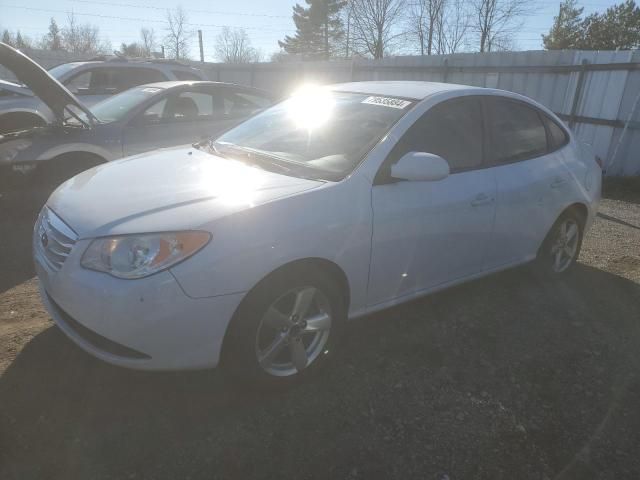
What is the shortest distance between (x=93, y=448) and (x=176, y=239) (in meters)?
1.01

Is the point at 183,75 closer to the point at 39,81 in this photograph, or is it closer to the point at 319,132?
the point at 39,81

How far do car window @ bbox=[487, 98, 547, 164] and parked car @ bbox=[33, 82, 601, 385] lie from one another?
0.6 inches

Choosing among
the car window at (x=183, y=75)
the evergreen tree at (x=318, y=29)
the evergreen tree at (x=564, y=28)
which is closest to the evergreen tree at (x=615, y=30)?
the evergreen tree at (x=564, y=28)

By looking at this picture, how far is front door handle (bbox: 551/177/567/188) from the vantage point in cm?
374

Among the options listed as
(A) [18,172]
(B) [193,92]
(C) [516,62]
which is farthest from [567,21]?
(A) [18,172]

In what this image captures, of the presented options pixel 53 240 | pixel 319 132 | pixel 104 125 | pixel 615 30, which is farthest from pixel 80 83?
pixel 615 30

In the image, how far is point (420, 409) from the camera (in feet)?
8.30

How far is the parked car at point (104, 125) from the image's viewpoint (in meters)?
4.70

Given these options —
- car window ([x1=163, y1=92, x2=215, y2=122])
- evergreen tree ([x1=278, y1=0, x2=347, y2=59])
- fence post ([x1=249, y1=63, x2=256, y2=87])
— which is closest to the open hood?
car window ([x1=163, y1=92, x2=215, y2=122])

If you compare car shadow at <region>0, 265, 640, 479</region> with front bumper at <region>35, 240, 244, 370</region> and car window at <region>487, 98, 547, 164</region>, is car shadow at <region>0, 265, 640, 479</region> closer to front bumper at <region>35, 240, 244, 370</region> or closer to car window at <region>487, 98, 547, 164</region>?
front bumper at <region>35, 240, 244, 370</region>

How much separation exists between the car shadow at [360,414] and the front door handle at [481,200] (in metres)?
0.91

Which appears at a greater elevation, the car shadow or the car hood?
the car hood

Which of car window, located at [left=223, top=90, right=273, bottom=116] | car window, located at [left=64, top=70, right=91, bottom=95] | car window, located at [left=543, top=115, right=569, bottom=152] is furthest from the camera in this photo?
car window, located at [left=64, top=70, right=91, bottom=95]

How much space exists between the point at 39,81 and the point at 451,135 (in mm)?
3974
